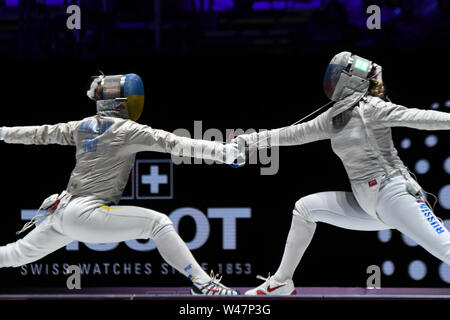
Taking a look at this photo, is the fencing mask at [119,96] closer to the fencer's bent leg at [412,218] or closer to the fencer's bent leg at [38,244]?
the fencer's bent leg at [38,244]

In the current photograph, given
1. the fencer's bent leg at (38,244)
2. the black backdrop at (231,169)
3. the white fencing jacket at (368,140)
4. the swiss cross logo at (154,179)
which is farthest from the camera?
the swiss cross logo at (154,179)

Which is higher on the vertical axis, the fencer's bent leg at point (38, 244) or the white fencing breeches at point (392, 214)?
the white fencing breeches at point (392, 214)

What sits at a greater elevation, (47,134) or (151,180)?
(47,134)

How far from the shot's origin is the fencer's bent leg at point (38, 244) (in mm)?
2984

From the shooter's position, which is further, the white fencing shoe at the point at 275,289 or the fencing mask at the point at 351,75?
the white fencing shoe at the point at 275,289

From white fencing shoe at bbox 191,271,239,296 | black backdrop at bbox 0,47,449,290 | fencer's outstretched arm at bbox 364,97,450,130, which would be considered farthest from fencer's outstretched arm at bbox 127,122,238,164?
black backdrop at bbox 0,47,449,290

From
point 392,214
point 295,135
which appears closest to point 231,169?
point 295,135

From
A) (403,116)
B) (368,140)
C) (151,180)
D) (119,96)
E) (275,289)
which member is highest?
(119,96)

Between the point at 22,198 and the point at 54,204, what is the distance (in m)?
1.14

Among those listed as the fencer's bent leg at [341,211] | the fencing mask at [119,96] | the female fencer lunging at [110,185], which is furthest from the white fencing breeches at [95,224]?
the fencer's bent leg at [341,211]

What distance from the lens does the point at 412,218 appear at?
2.77 metres

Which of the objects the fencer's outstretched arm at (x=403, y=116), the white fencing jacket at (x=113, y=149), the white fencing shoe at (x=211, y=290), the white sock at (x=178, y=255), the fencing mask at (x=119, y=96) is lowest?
the white fencing shoe at (x=211, y=290)

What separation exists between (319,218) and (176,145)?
0.82 meters

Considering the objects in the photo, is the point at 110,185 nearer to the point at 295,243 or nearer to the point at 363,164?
the point at 295,243
